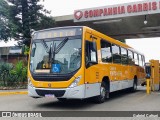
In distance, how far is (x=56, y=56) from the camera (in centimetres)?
1062

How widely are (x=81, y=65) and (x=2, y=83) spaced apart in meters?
10.7

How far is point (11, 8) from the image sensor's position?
2580cm

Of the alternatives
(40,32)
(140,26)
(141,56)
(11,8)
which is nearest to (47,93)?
(40,32)

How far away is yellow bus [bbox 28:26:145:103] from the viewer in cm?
1017

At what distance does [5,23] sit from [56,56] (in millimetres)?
14808

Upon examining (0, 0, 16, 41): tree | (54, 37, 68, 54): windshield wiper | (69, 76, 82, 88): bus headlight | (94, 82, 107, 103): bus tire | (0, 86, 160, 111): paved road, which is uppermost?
(0, 0, 16, 41): tree

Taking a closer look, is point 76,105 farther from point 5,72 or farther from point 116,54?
point 5,72

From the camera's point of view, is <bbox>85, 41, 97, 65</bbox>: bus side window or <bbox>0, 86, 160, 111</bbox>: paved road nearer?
<bbox>0, 86, 160, 111</bbox>: paved road

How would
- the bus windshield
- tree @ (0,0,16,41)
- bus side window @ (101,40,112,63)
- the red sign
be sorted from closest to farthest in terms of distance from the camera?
the bus windshield, bus side window @ (101,40,112,63), the red sign, tree @ (0,0,16,41)

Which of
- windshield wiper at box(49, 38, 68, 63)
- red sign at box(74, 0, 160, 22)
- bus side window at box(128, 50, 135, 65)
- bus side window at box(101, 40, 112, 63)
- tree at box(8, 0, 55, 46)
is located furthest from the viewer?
tree at box(8, 0, 55, 46)

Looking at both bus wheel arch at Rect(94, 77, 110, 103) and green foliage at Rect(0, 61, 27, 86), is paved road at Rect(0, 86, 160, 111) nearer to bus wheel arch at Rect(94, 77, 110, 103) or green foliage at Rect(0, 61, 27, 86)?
bus wheel arch at Rect(94, 77, 110, 103)

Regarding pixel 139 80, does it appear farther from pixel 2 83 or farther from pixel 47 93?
pixel 47 93

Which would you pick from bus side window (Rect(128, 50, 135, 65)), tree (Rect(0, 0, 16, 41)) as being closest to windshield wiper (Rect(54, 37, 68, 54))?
bus side window (Rect(128, 50, 135, 65))

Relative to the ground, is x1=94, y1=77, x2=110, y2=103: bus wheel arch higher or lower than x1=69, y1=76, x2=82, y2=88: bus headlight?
lower
